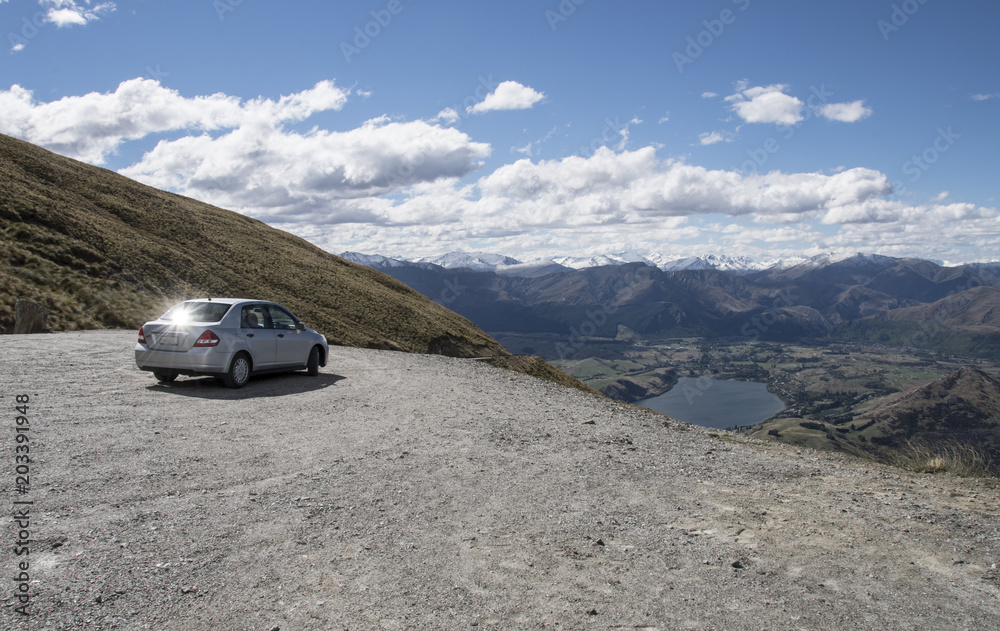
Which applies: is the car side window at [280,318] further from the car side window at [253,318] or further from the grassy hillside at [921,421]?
the grassy hillside at [921,421]

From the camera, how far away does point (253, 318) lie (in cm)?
1451

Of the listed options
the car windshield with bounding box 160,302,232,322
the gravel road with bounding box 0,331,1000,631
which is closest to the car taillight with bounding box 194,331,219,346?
the car windshield with bounding box 160,302,232,322

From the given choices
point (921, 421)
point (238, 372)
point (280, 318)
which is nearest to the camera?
point (238, 372)

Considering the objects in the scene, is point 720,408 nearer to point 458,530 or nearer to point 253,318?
point 253,318

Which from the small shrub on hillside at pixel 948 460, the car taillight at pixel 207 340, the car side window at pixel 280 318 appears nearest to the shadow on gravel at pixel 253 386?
the car taillight at pixel 207 340

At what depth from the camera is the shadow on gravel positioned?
516 inches

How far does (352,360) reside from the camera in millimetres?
21688

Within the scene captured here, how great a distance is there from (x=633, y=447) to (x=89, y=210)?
4113cm

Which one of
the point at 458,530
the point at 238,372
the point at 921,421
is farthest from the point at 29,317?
the point at 921,421

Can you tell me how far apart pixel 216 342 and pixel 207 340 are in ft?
0.65

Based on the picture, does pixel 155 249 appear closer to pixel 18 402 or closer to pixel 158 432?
pixel 18 402

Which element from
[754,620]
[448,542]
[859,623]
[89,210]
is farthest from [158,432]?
[89,210]

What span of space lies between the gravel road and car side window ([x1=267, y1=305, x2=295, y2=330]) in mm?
4334

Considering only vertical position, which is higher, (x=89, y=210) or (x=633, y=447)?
(x=89, y=210)
